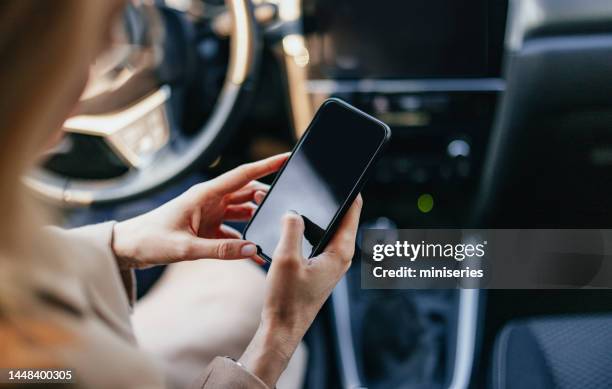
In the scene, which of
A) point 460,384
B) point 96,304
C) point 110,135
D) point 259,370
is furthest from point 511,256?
point 110,135

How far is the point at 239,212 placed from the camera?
0.85 m

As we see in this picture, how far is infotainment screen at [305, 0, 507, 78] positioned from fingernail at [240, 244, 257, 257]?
0.31 metres

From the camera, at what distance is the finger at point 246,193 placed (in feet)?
2.73

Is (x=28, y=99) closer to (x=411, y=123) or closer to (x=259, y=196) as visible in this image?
(x=259, y=196)

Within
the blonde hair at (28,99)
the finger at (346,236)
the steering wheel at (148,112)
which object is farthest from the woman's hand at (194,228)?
the blonde hair at (28,99)

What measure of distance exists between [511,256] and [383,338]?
0.31m

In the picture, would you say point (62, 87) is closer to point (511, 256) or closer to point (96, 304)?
point (96, 304)

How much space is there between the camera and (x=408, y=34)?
95 cm

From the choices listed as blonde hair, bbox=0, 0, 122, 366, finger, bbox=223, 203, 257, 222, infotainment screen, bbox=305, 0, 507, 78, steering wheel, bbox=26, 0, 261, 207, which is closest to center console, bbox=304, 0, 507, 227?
infotainment screen, bbox=305, 0, 507, 78

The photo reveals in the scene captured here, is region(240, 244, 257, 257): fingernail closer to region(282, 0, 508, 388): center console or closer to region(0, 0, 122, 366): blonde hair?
region(282, 0, 508, 388): center console

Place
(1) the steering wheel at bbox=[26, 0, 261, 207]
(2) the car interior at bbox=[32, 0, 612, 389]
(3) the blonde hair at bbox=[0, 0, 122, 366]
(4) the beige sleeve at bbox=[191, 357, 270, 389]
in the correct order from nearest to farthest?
(3) the blonde hair at bbox=[0, 0, 122, 366]
(4) the beige sleeve at bbox=[191, 357, 270, 389]
(2) the car interior at bbox=[32, 0, 612, 389]
(1) the steering wheel at bbox=[26, 0, 261, 207]

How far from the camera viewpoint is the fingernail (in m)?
0.81

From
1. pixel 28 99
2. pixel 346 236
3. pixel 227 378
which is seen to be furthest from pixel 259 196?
pixel 28 99

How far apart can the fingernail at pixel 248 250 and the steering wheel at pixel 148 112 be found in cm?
25
